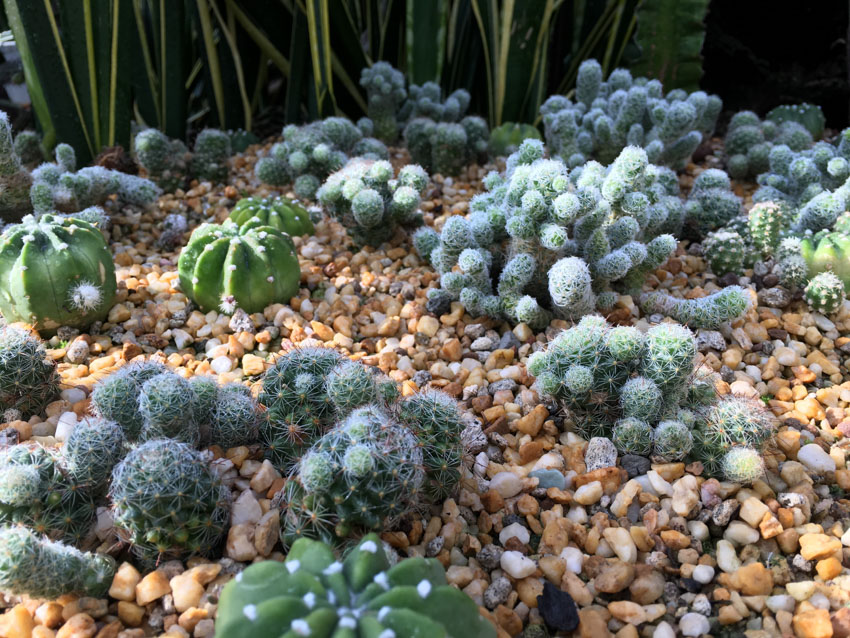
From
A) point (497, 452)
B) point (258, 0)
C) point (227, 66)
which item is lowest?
point (497, 452)

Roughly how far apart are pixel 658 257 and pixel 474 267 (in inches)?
27.5

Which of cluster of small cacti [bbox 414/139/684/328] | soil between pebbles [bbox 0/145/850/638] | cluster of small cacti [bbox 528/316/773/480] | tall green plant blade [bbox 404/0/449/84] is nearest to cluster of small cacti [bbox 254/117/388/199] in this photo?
soil between pebbles [bbox 0/145/850/638]

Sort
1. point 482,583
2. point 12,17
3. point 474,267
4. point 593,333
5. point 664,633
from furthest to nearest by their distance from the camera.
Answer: point 12,17
point 474,267
point 593,333
point 482,583
point 664,633

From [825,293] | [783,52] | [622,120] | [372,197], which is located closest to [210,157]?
[372,197]

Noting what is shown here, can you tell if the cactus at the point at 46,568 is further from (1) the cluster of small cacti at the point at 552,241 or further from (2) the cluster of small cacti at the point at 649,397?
(1) the cluster of small cacti at the point at 552,241

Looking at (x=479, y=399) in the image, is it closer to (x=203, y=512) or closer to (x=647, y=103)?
(x=203, y=512)

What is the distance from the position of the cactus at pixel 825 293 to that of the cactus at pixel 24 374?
268 centimetres

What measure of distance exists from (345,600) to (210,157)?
2914 mm

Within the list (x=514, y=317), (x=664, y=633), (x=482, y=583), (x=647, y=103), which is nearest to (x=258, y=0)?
(x=647, y=103)

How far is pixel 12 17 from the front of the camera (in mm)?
3291

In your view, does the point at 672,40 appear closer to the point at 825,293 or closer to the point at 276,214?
the point at 825,293

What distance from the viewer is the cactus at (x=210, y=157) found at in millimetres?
3775

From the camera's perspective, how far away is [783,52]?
4.34m

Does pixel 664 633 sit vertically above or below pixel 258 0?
below
